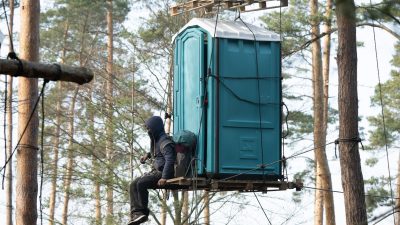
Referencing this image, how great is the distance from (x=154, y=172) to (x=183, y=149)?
611mm

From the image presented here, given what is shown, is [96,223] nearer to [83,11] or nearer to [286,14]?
[286,14]

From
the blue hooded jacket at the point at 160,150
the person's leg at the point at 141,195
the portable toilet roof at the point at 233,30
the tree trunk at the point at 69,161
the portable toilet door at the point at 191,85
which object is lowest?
the person's leg at the point at 141,195

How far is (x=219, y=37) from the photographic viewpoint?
14508 millimetres

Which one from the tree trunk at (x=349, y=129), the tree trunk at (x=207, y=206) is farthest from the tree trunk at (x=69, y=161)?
the tree trunk at (x=349, y=129)

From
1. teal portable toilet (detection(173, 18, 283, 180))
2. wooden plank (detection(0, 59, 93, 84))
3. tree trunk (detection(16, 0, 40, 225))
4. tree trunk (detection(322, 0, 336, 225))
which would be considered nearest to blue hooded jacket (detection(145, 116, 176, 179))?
teal portable toilet (detection(173, 18, 283, 180))

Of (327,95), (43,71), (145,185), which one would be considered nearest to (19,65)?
(43,71)

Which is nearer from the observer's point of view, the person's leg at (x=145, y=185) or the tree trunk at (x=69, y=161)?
the person's leg at (x=145, y=185)

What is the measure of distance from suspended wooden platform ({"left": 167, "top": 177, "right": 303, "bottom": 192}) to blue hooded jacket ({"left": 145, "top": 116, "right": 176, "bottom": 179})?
6.2 inches

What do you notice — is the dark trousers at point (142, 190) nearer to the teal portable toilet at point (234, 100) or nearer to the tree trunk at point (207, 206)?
the teal portable toilet at point (234, 100)

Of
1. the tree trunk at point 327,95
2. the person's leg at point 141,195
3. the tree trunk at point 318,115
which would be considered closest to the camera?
the person's leg at point 141,195

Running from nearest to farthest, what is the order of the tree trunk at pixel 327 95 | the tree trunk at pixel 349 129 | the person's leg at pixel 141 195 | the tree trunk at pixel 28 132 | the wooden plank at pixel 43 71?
the wooden plank at pixel 43 71 → the person's leg at pixel 141 195 → the tree trunk at pixel 28 132 → the tree trunk at pixel 349 129 → the tree trunk at pixel 327 95

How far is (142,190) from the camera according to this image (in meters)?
14.9

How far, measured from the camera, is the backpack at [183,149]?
47.5 feet

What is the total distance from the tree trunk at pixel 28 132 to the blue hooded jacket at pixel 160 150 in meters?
2.17
